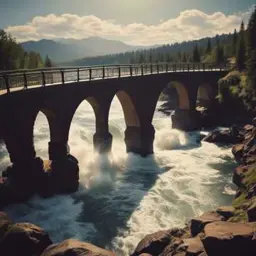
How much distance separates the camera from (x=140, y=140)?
112 ft

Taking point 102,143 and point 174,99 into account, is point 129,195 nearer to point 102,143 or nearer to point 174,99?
point 102,143

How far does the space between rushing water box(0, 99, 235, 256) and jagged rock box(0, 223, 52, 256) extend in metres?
3.55

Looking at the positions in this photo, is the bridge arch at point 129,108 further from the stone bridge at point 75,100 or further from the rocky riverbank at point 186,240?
the rocky riverbank at point 186,240

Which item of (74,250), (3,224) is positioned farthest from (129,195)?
(74,250)

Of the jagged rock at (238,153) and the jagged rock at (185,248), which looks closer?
the jagged rock at (185,248)

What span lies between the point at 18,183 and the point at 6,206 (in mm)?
1754

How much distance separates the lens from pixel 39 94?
70.5ft

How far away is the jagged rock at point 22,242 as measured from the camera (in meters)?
14.1

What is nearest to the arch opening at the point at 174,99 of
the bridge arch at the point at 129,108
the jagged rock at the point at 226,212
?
the bridge arch at the point at 129,108

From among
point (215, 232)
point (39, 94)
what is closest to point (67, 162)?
point (39, 94)

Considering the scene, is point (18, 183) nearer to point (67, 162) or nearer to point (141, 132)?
point (67, 162)

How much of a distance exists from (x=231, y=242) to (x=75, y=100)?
17.3 m

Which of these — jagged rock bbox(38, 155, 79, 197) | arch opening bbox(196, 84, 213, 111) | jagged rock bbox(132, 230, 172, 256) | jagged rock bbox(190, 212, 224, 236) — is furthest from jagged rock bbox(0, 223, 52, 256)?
arch opening bbox(196, 84, 213, 111)

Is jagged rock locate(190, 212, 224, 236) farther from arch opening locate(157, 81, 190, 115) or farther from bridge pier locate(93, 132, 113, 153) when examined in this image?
arch opening locate(157, 81, 190, 115)
